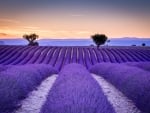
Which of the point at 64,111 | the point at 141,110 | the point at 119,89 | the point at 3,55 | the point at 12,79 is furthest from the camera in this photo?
the point at 3,55

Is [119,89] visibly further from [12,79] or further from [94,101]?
[94,101]

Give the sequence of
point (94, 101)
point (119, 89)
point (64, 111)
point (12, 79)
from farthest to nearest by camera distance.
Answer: point (119, 89) < point (12, 79) < point (94, 101) < point (64, 111)

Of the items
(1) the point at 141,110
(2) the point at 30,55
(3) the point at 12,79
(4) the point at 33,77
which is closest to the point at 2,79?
(3) the point at 12,79

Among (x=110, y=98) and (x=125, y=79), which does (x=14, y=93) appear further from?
(x=125, y=79)

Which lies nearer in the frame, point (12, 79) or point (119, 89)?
point (12, 79)

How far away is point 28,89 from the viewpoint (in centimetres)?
647

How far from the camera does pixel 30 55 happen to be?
22.4 metres

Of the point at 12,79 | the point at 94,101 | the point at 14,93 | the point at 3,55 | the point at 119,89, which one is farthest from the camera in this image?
the point at 3,55

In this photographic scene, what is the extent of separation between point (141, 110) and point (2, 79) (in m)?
2.91

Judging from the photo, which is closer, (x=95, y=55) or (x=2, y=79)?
(x=2, y=79)

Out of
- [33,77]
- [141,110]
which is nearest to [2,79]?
[33,77]

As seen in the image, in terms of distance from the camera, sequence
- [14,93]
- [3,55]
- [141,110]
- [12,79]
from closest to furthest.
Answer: [141,110] → [14,93] → [12,79] → [3,55]

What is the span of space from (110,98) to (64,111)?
3.21 m

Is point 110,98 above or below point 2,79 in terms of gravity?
below
